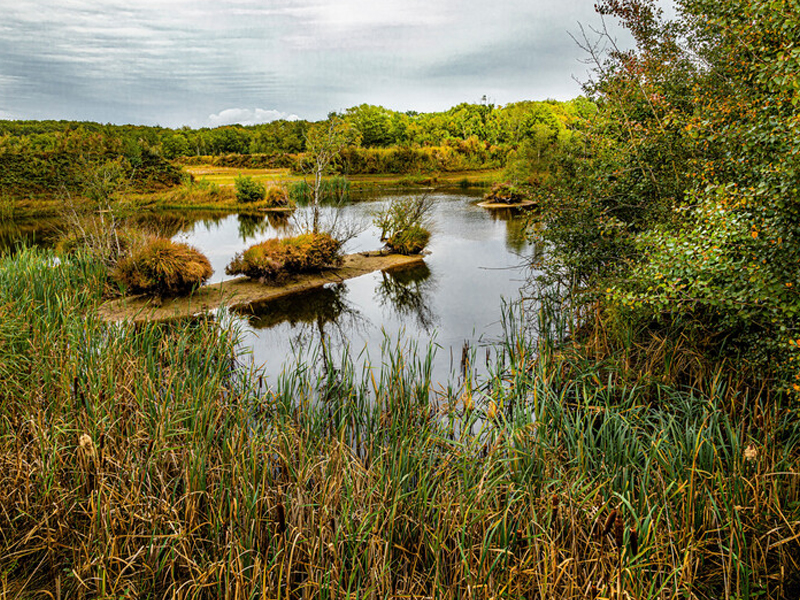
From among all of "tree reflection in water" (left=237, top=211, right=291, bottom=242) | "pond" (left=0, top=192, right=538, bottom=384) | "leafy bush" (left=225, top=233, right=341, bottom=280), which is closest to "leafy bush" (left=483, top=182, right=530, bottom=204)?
"pond" (left=0, top=192, right=538, bottom=384)

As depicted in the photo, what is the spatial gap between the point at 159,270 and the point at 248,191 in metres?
22.1

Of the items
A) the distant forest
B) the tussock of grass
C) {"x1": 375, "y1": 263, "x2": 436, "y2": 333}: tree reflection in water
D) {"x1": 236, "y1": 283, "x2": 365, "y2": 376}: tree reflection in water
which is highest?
the distant forest

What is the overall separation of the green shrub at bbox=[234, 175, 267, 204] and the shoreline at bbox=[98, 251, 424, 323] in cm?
1800

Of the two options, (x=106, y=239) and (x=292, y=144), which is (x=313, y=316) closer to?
(x=106, y=239)

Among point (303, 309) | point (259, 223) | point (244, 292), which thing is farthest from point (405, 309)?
point (259, 223)

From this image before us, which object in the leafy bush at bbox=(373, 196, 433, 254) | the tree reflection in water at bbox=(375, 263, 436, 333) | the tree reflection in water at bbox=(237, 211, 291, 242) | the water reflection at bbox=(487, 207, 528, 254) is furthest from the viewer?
the tree reflection in water at bbox=(237, 211, 291, 242)

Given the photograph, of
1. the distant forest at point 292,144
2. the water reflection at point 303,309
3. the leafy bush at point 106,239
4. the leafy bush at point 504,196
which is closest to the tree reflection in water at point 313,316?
the water reflection at point 303,309

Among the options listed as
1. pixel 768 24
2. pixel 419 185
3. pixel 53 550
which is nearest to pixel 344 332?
pixel 53 550

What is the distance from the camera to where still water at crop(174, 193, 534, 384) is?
23.8 ft

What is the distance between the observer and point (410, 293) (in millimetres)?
11016

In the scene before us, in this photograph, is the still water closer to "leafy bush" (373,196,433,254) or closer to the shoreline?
the shoreline

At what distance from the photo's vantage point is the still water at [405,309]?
7.25m

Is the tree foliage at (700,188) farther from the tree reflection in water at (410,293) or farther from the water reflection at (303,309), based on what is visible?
the water reflection at (303,309)

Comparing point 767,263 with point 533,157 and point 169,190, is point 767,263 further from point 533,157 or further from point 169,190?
point 169,190
